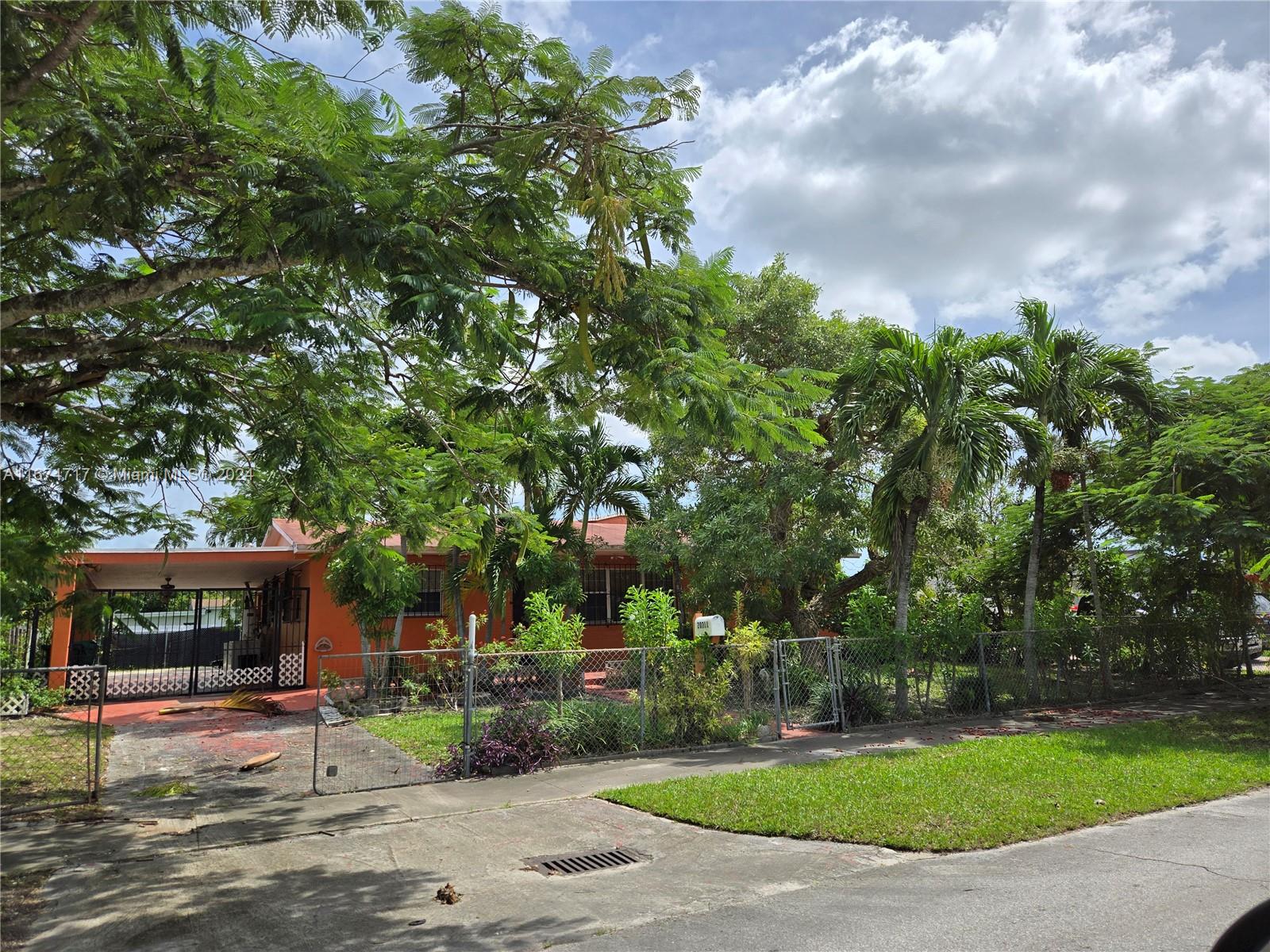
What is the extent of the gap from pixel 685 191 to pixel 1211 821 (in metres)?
7.08

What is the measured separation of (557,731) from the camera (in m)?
10.5

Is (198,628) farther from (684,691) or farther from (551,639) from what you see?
(684,691)

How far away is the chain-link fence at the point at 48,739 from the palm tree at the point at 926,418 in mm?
10961

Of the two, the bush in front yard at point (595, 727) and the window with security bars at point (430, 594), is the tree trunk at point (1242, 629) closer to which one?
the bush in front yard at point (595, 727)

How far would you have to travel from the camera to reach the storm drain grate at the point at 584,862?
20.6 ft

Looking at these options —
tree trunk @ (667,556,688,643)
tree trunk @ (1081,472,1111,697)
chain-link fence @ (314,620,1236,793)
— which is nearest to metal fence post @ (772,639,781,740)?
chain-link fence @ (314,620,1236,793)

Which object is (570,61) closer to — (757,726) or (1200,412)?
(757,726)

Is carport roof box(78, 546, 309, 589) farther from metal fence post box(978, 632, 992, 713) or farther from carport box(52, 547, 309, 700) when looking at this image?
metal fence post box(978, 632, 992, 713)

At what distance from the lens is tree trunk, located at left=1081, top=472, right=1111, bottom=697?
15.7 m

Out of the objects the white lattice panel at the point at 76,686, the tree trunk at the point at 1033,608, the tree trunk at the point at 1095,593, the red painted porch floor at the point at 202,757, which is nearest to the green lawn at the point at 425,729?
the red painted porch floor at the point at 202,757

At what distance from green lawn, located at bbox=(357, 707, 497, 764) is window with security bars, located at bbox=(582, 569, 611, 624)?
28.8ft

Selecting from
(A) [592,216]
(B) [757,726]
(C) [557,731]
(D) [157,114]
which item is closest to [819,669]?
(B) [757,726]

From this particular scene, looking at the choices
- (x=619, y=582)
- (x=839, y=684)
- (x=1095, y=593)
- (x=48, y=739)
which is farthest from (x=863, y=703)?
(x=48, y=739)

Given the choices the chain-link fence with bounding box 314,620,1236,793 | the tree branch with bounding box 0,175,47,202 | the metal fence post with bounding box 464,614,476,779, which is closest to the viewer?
the tree branch with bounding box 0,175,47,202
